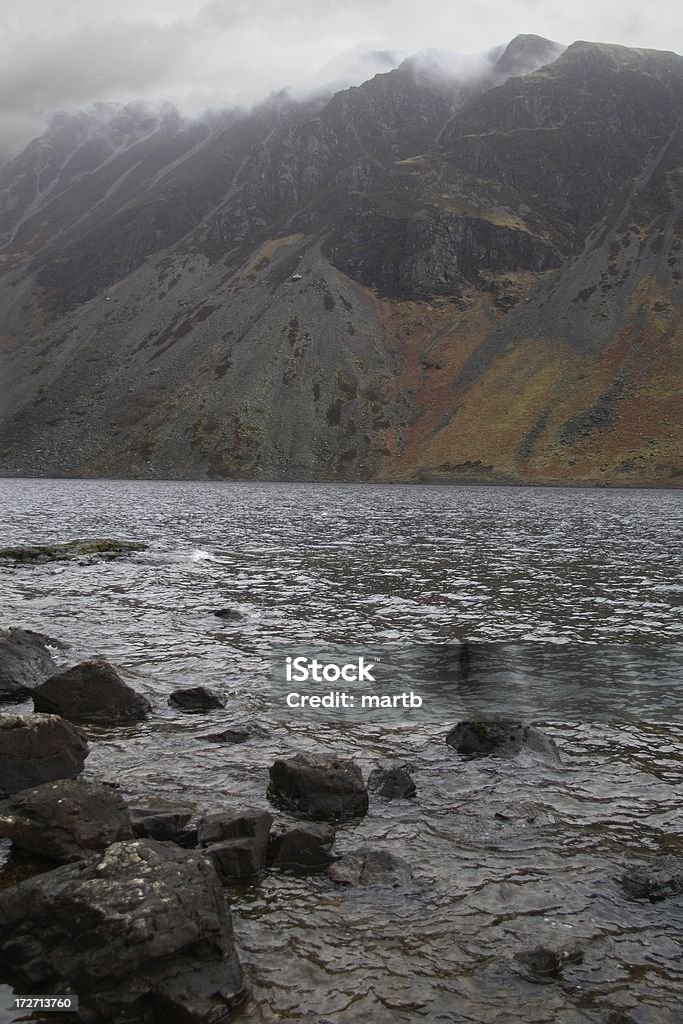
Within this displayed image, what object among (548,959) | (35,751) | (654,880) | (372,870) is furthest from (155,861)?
(654,880)

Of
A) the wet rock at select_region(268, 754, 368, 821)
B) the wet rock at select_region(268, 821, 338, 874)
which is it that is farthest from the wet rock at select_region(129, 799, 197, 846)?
the wet rock at select_region(268, 754, 368, 821)

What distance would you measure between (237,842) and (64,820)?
8.89 ft

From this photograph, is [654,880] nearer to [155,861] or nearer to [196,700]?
[155,861]

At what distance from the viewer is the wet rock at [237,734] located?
1667cm

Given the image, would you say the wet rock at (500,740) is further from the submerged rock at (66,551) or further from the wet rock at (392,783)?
the submerged rock at (66,551)

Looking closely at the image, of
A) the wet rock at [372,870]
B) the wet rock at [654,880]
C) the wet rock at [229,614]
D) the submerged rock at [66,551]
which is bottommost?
the wet rock at [372,870]

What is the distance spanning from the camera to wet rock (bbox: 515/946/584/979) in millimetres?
9086

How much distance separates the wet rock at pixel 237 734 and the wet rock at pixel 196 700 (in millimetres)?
1349

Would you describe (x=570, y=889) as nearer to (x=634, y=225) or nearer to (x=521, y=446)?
(x=521, y=446)

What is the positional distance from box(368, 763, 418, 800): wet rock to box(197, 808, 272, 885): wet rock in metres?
2.84

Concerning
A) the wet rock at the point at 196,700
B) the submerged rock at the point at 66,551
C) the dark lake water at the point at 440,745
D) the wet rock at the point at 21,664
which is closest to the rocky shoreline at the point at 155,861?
the dark lake water at the point at 440,745

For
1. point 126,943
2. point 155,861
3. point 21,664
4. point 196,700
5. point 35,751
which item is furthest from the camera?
point 21,664

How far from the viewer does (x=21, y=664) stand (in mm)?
20781

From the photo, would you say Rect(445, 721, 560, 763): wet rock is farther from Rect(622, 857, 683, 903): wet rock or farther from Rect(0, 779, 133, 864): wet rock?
Rect(0, 779, 133, 864): wet rock
